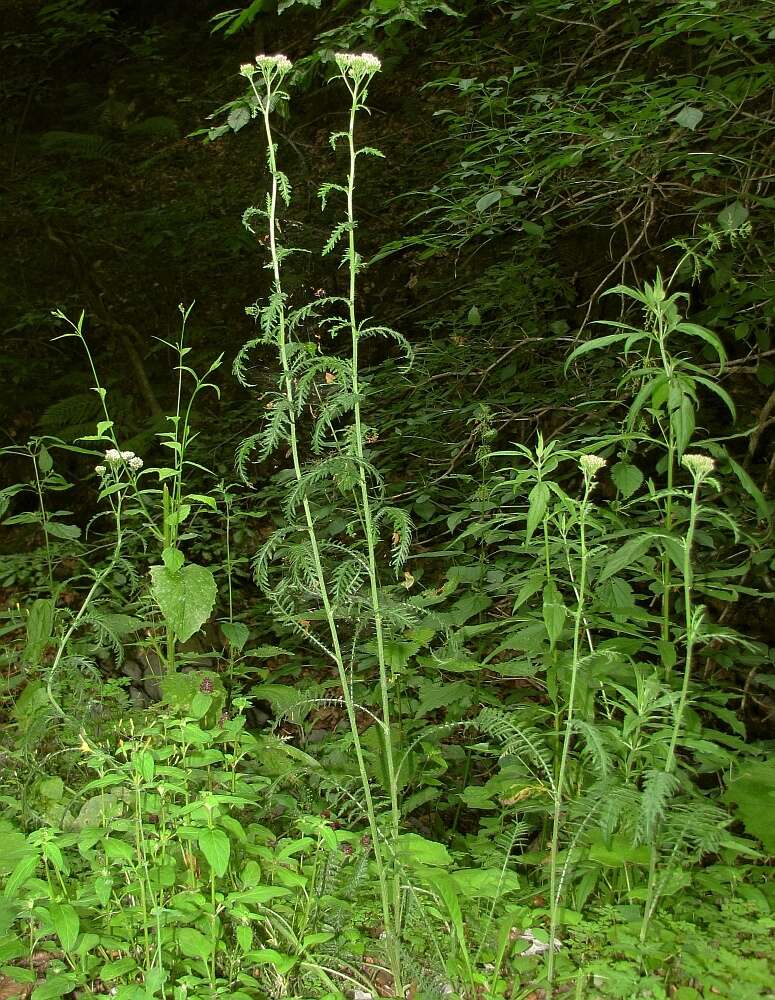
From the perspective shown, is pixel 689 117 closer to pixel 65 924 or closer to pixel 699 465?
pixel 699 465

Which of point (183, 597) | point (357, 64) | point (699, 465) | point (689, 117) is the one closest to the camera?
point (699, 465)

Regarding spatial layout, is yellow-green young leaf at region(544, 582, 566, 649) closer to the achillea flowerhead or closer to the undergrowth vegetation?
Result: the undergrowth vegetation

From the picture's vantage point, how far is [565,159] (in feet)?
8.02

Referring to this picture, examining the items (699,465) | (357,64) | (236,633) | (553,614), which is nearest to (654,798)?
(553,614)

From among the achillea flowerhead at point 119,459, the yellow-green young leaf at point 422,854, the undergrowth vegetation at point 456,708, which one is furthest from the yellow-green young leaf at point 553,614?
the achillea flowerhead at point 119,459

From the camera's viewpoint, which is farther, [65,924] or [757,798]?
[757,798]

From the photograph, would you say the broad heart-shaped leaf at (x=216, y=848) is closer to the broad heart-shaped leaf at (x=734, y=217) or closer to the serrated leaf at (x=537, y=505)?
the serrated leaf at (x=537, y=505)

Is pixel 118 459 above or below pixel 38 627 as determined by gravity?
above

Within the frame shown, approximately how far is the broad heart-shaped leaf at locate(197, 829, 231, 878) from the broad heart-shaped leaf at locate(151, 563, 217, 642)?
536mm

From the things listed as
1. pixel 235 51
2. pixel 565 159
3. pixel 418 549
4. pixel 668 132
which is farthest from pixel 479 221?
pixel 235 51

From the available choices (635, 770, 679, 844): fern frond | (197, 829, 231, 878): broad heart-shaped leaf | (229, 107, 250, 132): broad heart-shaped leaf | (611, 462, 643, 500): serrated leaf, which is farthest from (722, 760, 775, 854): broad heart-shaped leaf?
(229, 107, 250, 132): broad heart-shaped leaf

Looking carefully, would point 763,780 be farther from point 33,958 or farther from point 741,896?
point 33,958

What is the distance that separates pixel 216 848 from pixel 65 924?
0.30m

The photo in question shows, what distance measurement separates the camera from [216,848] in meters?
1.56
